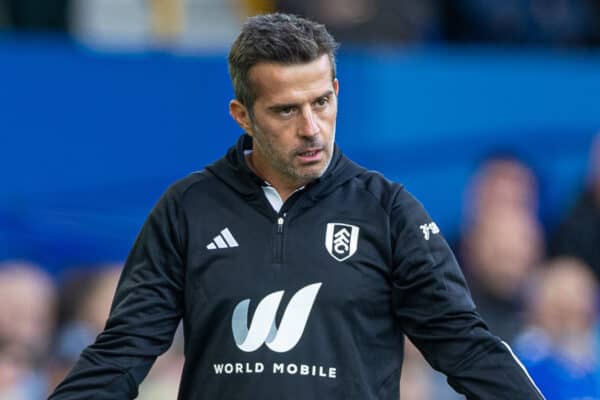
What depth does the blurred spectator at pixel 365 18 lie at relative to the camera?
8469 mm

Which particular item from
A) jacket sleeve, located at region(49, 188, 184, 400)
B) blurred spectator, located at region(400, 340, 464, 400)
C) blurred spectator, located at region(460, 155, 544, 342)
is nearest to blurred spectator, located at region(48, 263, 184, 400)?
blurred spectator, located at region(400, 340, 464, 400)

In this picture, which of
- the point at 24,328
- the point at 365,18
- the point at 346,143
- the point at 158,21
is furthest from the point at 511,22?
the point at 24,328

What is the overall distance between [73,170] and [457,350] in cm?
450

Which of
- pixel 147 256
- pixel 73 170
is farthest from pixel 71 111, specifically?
pixel 147 256

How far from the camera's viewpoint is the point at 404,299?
377 cm

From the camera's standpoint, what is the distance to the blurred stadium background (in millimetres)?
6488

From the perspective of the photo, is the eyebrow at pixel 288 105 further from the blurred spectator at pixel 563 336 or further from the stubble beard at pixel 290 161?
the blurred spectator at pixel 563 336

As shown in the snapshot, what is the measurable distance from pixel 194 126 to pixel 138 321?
4434mm

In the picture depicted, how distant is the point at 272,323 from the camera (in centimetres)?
373

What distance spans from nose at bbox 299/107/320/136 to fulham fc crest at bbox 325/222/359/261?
0.27 meters

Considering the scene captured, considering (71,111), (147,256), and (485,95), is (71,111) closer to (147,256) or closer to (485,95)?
(485,95)

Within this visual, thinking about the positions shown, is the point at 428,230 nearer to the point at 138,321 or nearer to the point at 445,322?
the point at 445,322

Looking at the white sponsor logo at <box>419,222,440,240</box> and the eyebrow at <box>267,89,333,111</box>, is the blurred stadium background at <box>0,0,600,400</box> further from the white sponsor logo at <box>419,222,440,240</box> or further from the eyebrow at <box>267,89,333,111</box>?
the eyebrow at <box>267,89,333,111</box>

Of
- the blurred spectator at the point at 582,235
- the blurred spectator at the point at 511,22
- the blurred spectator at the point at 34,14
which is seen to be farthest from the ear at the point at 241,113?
the blurred spectator at the point at 511,22
